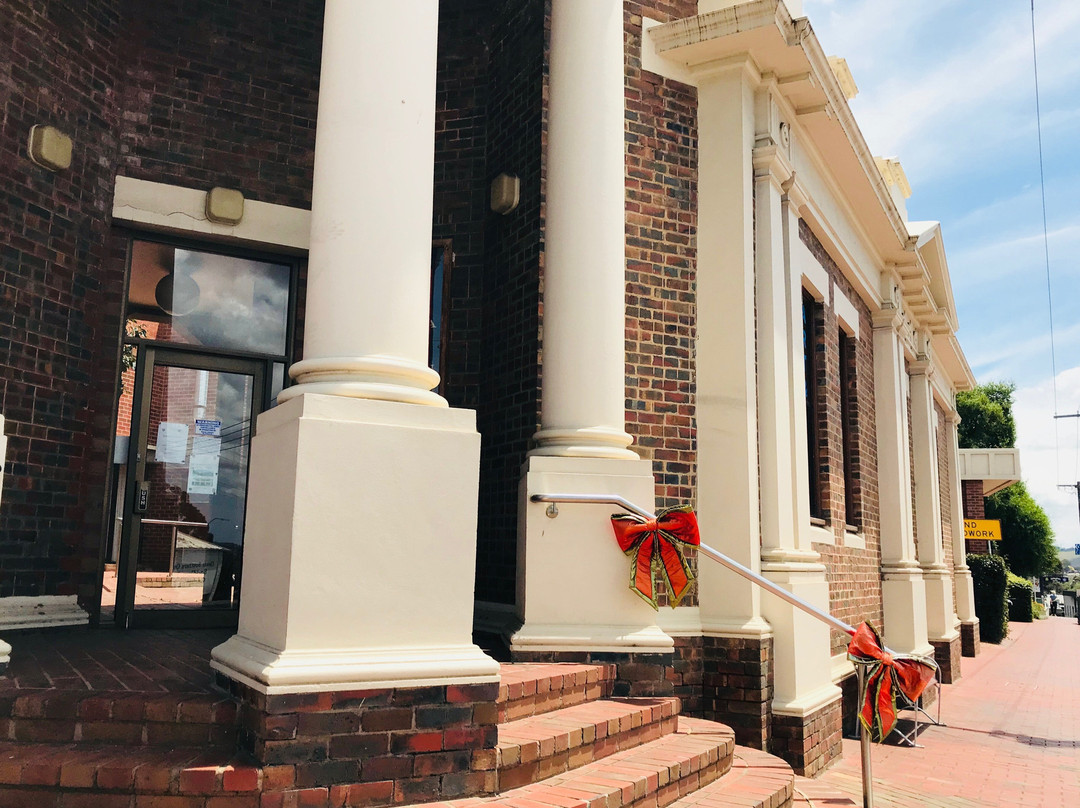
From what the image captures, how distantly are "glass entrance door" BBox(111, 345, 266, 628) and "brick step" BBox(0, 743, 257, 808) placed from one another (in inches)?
140

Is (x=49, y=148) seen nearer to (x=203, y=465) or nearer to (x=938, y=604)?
(x=203, y=465)

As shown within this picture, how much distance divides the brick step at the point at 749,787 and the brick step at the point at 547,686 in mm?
735

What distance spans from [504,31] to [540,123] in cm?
125

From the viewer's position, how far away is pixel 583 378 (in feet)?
17.8

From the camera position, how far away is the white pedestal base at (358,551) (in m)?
3.26

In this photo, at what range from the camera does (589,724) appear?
13.4ft

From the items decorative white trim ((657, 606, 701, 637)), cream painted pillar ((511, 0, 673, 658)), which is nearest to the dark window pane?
cream painted pillar ((511, 0, 673, 658))

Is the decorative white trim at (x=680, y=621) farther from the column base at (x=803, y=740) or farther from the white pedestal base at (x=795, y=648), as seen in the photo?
the column base at (x=803, y=740)

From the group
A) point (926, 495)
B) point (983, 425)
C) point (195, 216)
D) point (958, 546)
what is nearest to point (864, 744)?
point (195, 216)

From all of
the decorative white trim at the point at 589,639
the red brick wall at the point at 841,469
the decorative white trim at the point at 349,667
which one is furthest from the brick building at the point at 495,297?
the decorative white trim at the point at 349,667

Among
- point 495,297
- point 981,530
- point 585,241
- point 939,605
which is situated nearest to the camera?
point 585,241

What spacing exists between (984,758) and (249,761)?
6.59 metres

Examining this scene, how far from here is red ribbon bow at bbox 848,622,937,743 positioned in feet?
14.0

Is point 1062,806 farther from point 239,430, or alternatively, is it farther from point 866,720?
point 239,430
